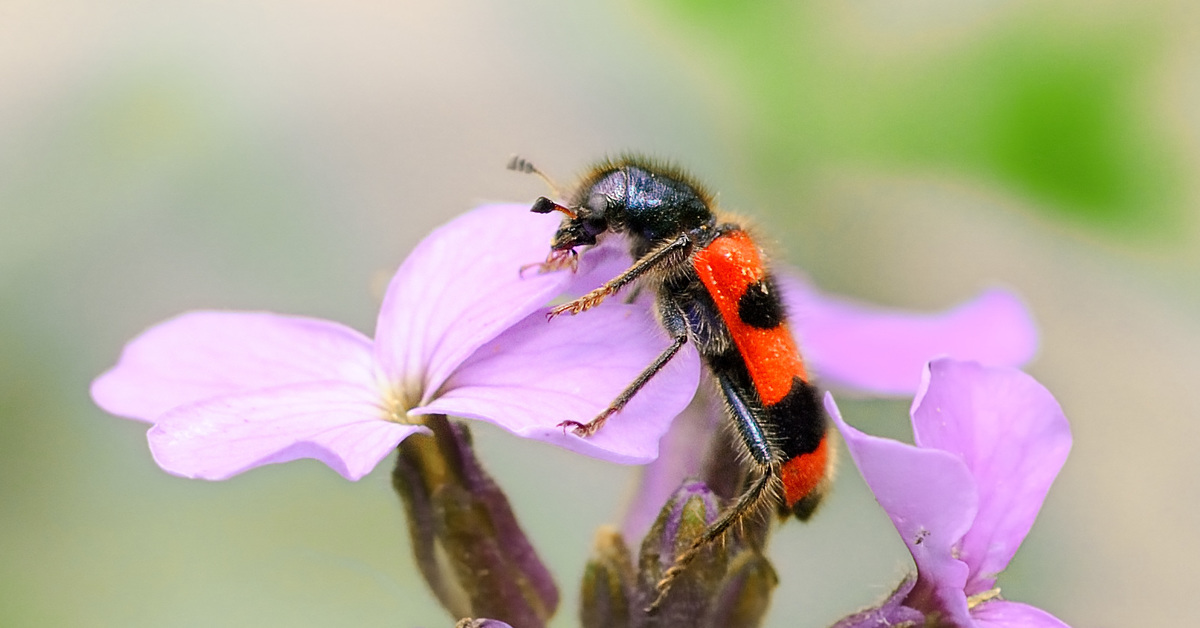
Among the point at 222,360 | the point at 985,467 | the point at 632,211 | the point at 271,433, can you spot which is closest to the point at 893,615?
the point at 985,467

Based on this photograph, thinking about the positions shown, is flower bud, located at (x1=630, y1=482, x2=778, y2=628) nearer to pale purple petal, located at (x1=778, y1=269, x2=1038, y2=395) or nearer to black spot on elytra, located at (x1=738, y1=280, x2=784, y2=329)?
black spot on elytra, located at (x1=738, y1=280, x2=784, y2=329)

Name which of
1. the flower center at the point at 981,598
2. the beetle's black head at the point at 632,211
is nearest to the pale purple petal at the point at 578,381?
the beetle's black head at the point at 632,211

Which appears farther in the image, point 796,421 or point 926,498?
point 796,421

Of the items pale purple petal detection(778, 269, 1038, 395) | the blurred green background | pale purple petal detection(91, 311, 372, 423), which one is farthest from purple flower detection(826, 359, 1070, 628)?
the blurred green background

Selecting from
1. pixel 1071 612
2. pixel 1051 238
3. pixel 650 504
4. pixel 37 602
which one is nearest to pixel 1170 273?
pixel 1051 238

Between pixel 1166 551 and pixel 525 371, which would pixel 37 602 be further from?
pixel 1166 551

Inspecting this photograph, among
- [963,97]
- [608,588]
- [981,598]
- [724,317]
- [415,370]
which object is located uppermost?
[963,97]

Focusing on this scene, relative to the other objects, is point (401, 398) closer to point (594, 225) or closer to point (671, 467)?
point (594, 225)
